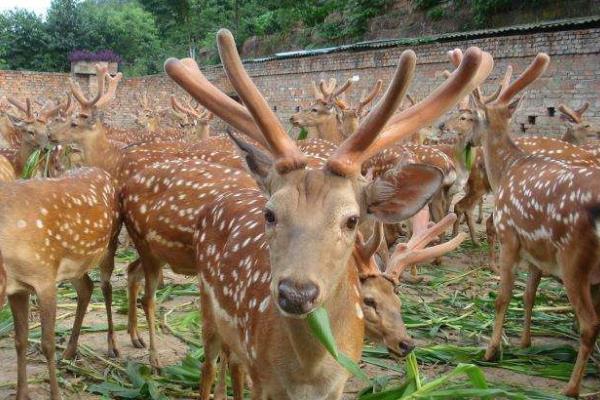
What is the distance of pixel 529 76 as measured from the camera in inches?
179

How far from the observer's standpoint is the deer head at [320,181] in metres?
2.11

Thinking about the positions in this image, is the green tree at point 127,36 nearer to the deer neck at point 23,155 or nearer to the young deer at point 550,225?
the deer neck at point 23,155

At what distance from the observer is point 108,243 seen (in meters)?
4.62

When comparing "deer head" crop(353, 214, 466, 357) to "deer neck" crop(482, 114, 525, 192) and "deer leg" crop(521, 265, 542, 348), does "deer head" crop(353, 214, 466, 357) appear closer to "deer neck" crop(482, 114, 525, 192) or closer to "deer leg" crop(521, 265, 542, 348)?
"deer leg" crop(521, 265, 542, 348)

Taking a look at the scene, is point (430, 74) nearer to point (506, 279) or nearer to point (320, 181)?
point (506, 279)

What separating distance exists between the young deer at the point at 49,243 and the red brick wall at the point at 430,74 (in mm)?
10550

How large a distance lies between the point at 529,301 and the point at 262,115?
3.21 meters

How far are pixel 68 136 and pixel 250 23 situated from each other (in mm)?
29252

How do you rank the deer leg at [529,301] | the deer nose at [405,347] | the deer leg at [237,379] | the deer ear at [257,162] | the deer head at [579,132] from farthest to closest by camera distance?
the deer head at [579,132] → the deer leg at [529,301] → the deer leg at [237,379] → the deer nose at [405,347] → the deer ear at [257,162]

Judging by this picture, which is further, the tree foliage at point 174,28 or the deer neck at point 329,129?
the tree foliage at point 174,28

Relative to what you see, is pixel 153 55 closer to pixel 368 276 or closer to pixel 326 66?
pixel 326 66

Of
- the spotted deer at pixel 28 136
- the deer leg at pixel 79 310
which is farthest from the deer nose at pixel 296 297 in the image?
the spotted deer at pixel 28 136

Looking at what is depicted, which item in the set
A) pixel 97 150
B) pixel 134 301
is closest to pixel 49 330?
pixel 134 301

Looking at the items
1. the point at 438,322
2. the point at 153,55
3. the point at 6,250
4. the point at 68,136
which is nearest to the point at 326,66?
the point at 68,136
